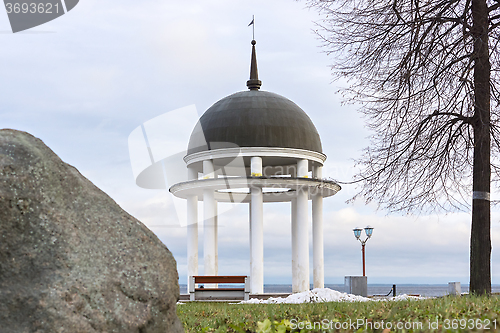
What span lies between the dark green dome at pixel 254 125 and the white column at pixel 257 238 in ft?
3.97

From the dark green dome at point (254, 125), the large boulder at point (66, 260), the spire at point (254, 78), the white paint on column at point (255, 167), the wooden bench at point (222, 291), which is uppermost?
the spire at point (254, 78)

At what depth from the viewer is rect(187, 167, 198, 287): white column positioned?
25156 millimetres

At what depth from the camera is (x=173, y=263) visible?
5777 mm

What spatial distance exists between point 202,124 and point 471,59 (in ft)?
49.9

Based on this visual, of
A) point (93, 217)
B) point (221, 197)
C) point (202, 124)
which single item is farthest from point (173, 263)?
point (221, 197)

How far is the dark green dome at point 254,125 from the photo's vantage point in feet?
77.8

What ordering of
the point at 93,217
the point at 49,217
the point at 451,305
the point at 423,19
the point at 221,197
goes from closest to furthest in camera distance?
the point at 49,217
the point at 93,217
the point at 451,305
the point at 423,19
the point at 221,197

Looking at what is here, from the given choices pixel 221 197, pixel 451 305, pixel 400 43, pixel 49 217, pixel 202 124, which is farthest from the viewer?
pixel 221 197

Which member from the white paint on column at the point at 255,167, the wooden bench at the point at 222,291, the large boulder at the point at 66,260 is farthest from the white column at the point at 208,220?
the large boulder at the point at 66,260

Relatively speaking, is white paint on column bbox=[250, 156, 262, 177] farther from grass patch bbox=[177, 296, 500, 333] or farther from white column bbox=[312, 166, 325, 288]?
grass patch bbox=[177, 296, 500, 333]

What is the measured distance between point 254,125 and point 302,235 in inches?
224

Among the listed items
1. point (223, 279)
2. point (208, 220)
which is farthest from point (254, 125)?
point (223, 279)

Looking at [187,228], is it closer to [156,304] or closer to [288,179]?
[288,179]

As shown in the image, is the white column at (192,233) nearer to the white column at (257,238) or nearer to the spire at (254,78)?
the white column at (257,238)
